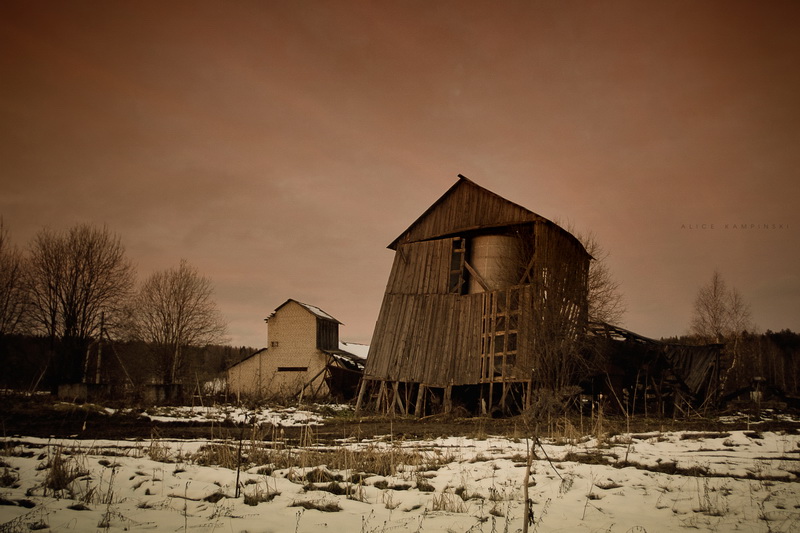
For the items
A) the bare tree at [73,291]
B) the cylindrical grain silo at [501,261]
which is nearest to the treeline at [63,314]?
the bare tree at [73,291]

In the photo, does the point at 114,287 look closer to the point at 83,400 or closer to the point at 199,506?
the point at 83,400

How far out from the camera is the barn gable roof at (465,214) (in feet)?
64.3

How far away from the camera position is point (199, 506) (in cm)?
536

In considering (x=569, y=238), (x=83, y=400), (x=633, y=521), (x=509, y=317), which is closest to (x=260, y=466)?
(x=633, y=521)

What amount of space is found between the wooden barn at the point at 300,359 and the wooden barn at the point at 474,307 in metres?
12.5

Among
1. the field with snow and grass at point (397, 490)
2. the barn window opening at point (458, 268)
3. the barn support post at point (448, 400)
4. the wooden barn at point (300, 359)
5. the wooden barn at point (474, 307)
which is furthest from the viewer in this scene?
the wooden barn at point (300, 359)

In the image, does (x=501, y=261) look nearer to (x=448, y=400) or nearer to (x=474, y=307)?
(x=474, y=307)

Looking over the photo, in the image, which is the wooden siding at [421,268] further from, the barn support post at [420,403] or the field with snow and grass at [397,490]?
the field with snow and grass at [397,490]

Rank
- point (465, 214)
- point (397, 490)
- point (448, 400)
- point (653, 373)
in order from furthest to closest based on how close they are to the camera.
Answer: point (653, 373) → point (465, 214) → point (448, 400) → point (397, 490)

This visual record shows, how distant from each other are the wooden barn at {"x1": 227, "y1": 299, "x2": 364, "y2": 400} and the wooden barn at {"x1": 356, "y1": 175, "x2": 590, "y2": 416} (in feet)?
40.9

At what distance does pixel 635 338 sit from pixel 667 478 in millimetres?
16372

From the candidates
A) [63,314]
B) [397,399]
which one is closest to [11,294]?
[63,314]

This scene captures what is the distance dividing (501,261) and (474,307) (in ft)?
7.08

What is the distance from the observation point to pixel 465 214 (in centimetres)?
2081
